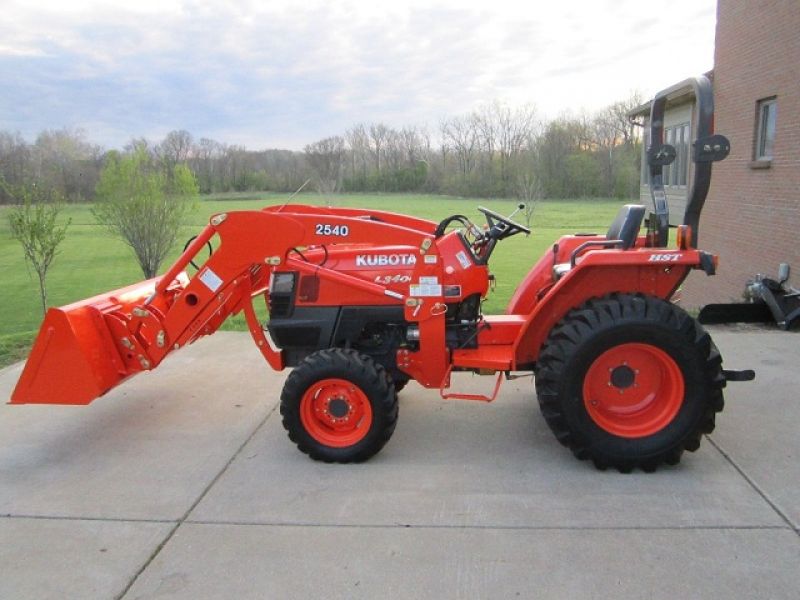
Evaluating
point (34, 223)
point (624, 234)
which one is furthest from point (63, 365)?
point (34, 223)

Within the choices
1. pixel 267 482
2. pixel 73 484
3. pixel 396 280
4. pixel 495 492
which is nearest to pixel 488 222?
pixel 396 280

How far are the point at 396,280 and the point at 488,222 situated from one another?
0.76 metres

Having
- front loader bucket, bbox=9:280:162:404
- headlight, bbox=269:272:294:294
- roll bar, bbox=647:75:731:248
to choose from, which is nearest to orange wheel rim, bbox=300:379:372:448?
headlight, bbox=269:272:294:294

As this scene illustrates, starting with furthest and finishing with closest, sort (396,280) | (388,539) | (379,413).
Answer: (396,280) < (379,413) < (388,539)

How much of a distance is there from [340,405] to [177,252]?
1492cm

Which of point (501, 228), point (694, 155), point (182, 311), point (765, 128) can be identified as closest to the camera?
point (694, 155)

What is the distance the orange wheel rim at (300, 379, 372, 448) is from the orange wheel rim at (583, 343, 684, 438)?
129cm

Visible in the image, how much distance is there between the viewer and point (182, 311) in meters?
4.18

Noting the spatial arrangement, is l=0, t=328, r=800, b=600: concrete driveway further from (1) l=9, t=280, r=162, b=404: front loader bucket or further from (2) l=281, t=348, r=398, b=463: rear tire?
(1) l=9, t=280, r=162, b=404: front loader bucket

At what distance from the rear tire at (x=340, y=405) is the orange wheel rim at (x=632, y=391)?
1.17 meters

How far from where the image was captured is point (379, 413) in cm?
393

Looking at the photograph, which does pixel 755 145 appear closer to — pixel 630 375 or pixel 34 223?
pixel 630 375

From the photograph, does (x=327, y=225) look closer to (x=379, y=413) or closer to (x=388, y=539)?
(x=379, y=413)

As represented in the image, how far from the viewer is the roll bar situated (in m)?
3.62
